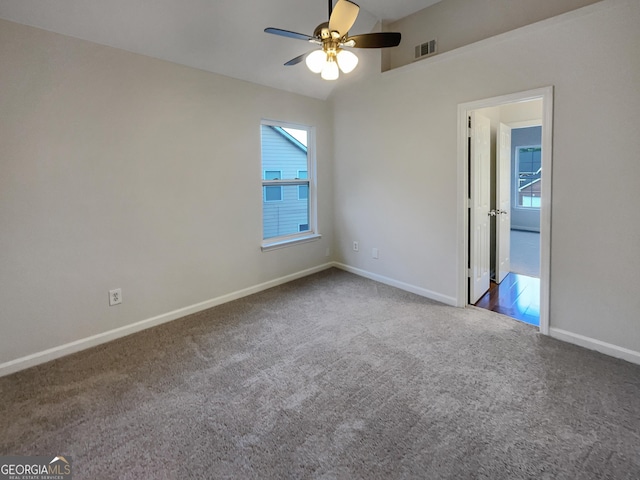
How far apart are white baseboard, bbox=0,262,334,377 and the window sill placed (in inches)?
16.7

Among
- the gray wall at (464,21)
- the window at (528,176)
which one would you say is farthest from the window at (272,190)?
the window at (528,176)

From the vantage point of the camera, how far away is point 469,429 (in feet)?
6.00

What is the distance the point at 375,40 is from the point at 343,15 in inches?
15.2

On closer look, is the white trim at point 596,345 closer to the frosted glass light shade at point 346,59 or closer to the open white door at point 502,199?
the open white door at point 502,199

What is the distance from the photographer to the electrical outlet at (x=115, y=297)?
290 cm

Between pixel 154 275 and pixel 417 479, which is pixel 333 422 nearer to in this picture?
pixel 417 479

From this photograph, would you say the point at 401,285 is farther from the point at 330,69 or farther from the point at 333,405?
the point at 330,69

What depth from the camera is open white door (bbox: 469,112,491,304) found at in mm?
3383

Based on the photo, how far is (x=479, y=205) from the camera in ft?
11.9

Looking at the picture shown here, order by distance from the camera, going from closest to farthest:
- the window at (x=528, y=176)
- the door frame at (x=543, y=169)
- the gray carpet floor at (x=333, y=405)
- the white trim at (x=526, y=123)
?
the gray carpet floor at (x=333, y=405) < the door frame at (x=543, y=169) < the white trim at (x=526, y=123) < the window at (x=528, y=176)

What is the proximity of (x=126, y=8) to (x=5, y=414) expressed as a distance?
284 cm

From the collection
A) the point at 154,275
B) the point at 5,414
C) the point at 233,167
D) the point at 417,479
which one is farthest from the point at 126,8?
the point at 417,479

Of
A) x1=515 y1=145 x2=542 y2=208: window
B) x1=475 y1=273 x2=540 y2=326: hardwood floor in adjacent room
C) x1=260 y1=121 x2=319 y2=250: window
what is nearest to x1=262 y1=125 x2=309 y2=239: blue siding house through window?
x1=260 y1=121 x2=319 y2=250: window

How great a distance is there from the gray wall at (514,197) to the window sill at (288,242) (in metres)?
6.18
